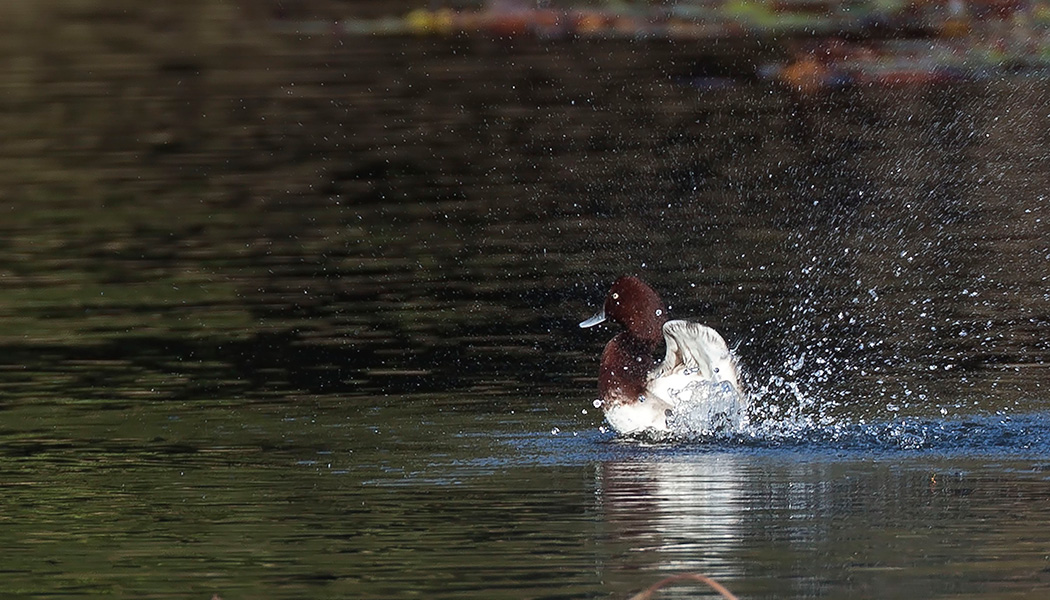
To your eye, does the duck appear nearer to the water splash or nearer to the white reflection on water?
the water splash

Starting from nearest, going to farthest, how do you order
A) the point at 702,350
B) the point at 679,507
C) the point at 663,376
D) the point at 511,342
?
the point at 679,507, the point at 702,350, the point at 663,376, the point at 511,342

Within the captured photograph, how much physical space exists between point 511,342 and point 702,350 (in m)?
2.46

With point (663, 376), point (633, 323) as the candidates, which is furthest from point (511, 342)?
point (663, 376)

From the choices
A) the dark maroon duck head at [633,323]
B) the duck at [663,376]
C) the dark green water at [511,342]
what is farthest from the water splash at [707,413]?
the dark maroon duck head at [633,323]

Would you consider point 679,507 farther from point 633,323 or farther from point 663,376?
point 633,323

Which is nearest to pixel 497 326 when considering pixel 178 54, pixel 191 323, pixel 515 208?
pixel 191 323

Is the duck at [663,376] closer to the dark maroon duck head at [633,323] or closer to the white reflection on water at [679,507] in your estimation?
the dark maroon duck head at [633,323]

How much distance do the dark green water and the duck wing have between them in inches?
13.2

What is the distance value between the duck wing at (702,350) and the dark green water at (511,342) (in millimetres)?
336

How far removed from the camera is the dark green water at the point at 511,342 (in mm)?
7438

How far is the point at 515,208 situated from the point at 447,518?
28.8ft

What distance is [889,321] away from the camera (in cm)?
1205

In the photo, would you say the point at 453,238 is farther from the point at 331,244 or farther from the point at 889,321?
the point at 889,321

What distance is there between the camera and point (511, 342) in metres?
11.9
